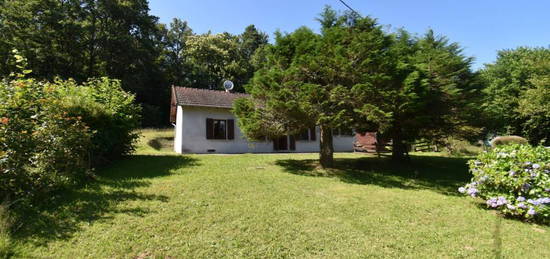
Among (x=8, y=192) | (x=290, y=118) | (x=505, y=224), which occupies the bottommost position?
(x=505, y=224)

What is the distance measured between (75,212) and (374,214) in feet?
18.6

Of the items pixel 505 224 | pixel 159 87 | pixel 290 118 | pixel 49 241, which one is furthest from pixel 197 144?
pixel 159 87

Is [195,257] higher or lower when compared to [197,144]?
lower

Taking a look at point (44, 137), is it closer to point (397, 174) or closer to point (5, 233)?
point (5, 233)

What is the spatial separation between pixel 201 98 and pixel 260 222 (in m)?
11.7

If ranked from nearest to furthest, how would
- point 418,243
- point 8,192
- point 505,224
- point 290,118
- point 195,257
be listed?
point 195,257 < point 418,243 < point 8,192 < point 505,224 < point 290,118

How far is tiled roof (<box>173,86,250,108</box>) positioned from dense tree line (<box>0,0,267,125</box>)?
14937mm

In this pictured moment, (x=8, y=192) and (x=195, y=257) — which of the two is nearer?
(x=195, y=257)

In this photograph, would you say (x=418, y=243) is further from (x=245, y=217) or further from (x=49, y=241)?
(x=49, y=241)

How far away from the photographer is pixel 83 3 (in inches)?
1073

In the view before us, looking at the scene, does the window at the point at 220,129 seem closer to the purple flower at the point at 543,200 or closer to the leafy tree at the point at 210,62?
the purple flower at the point at 543,200

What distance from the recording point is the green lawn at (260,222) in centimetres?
347

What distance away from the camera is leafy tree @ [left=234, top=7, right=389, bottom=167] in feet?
25.8

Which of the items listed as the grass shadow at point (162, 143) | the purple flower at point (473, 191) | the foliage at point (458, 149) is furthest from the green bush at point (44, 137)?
the foliage at point (458, 149)
